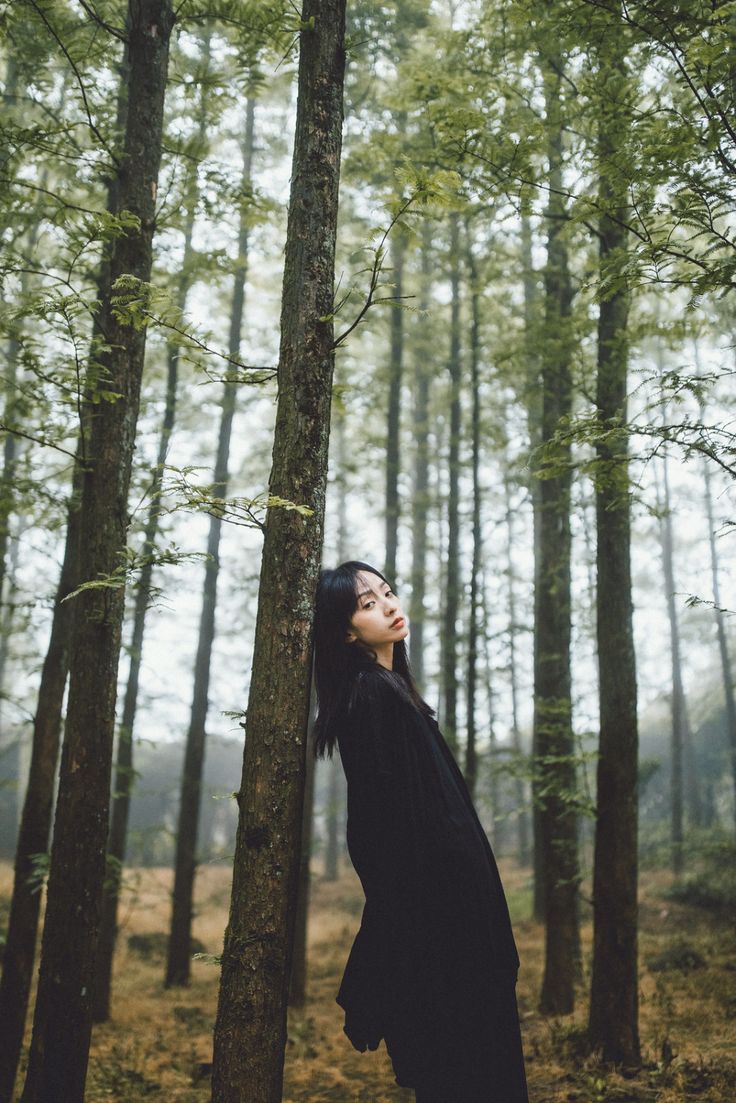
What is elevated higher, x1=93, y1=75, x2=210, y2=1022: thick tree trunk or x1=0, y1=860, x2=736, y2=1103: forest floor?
x1=93, y1=75, x2=210, y2=1022: thick tree trunk

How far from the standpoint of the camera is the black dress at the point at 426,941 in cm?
262

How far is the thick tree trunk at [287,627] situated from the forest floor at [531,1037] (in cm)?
354

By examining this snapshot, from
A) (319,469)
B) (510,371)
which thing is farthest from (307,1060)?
(510,371)

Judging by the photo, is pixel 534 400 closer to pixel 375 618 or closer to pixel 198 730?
pixel 198 730

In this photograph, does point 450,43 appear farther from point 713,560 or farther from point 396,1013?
point 713,560

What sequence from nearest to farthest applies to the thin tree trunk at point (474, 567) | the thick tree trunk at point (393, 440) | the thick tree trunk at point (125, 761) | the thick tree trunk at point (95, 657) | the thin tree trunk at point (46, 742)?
the thick tree trunk at point (95, 657), the thin tree trunk at point (46, 742), the thick tree trunk at point (125, 761), the thin tree trunk at point (474, 567), the thick tree trunk at point (393, 440)

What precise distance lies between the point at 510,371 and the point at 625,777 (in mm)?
5212

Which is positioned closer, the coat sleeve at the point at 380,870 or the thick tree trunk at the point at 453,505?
the coat sleeve at the point at 380,870

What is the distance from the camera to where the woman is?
8.61 feet

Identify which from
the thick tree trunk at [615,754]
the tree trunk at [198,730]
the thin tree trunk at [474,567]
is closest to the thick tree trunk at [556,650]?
the thick tree trunk at [615,754]

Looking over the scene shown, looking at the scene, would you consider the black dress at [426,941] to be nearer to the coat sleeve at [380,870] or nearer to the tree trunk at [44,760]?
the coat sleeve at [380,870]

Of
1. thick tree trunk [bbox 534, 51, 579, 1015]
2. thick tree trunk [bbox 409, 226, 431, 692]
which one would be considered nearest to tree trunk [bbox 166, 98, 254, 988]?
thick tree trunk [bbox 409, 226, 431, 692]

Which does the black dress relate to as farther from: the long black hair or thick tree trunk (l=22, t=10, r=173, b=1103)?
thick tree trunk (l=22, t=10, r=173, b=1103)

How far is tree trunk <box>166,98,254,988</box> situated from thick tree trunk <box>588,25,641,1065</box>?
6412 millimetres
